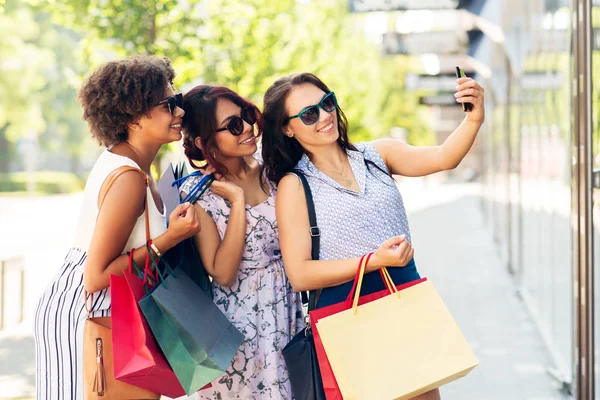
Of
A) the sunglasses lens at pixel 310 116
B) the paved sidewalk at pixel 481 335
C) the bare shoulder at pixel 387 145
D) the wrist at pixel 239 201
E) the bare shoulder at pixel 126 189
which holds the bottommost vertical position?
the paved sidewalk at pixel 481 335

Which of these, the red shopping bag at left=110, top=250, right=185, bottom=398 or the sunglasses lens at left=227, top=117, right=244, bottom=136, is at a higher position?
the sunglasses lens at left=227, top=117, right=244, bottom=136

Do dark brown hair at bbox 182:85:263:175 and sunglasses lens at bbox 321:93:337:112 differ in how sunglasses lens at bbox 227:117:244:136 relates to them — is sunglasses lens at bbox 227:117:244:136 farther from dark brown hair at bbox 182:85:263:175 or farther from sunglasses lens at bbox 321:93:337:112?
sunglasses lens at bbox 321:93:337:112

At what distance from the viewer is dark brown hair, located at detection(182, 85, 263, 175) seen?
9.73 ft

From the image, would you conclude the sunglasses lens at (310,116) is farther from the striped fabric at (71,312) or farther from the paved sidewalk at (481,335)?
the paved sidewalk at (481,335)

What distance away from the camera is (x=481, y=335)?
7.62 meters

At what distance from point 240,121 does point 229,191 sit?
0.83 feet

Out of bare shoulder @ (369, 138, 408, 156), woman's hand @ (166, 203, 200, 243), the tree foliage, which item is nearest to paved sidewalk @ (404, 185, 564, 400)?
bare shoulder @ (369, 138, 408, 156)

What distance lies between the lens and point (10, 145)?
3266 centimetres

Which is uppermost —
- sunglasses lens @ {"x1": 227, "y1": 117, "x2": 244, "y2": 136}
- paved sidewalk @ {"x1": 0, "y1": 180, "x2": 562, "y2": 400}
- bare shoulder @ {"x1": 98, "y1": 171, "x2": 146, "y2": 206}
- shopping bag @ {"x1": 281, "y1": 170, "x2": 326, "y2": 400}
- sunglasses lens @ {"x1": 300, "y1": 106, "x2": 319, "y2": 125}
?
sunglasses lens @ {"x1": 300, "y1": 106, "x2": 319, "y2": 125}

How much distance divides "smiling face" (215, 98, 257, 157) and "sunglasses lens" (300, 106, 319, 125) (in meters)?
0.24

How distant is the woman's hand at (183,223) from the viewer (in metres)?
2.65

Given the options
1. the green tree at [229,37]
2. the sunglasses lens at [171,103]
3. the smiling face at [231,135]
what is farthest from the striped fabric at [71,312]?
the green tree at [229,37]

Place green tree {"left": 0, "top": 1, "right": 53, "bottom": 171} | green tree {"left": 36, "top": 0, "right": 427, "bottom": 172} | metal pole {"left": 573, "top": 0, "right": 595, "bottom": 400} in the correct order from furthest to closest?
green tree {"left": 0, "top": 1, "right": 53, "bottom": 171}
green tree {"left": 36, "top": 0, "right": 427, "bottom": 172}
metal pole {"left": 573, "top": 0, "right": 595, "bottom": 400}

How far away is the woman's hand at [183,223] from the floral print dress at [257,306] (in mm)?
259
